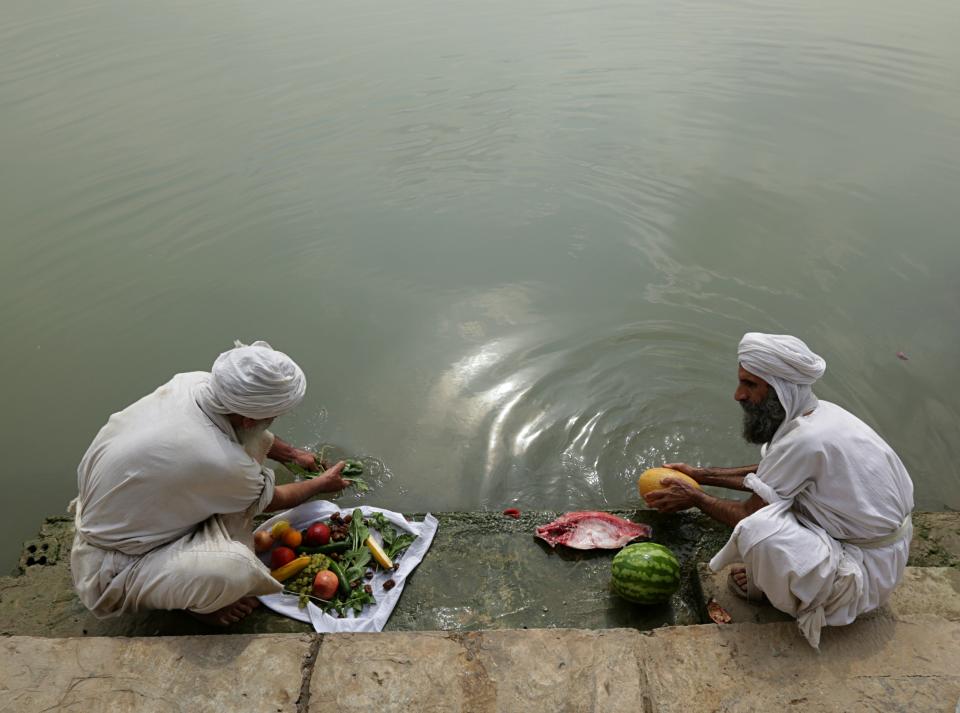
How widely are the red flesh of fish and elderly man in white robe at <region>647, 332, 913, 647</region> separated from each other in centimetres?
69

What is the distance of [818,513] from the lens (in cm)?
359

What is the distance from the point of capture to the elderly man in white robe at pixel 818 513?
3.45m

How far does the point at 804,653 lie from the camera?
3.44 m

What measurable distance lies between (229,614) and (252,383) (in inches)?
49.6

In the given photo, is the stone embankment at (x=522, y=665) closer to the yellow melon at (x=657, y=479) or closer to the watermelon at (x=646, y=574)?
the watermelon at (x=646, y=574)

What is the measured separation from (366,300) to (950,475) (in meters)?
5.14

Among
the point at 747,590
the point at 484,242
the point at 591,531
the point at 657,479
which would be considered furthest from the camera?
the point at 484,242

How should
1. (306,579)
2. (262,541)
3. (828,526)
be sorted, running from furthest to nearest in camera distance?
(262,541), (306,579), (828,526)

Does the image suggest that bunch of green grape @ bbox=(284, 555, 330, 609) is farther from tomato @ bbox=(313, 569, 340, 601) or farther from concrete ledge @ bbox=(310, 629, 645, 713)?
concrete ledge @ bbox=(310, 629, 645, 713)

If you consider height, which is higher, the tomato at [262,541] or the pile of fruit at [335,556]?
the tomato at [262,541]

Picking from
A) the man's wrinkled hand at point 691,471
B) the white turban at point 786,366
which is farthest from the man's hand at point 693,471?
the white turban at point 786,366

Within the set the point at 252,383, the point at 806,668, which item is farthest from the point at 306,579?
the point at 806,668

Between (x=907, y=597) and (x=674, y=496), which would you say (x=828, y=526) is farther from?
(x=674, y=496)

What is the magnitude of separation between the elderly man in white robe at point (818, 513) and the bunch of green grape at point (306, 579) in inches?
84.8
